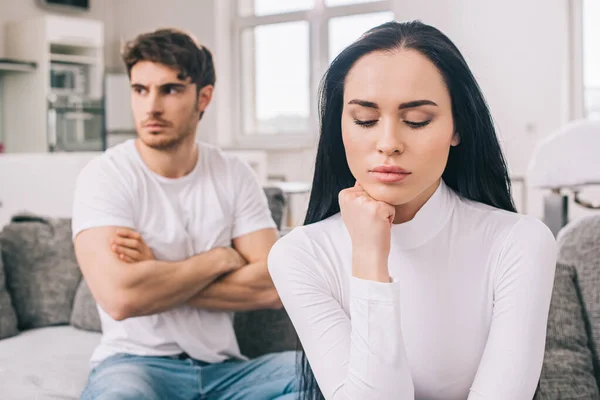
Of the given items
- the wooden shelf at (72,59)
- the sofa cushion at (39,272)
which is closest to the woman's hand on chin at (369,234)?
the sofa cushion at (39,272)

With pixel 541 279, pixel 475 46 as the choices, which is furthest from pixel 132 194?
pixel 475 46

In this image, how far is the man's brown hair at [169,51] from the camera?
188 cm

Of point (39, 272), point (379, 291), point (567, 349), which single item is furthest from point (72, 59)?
point (379, 291)

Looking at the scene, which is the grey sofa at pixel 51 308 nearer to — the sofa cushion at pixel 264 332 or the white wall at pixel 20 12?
the sofa cushion at pixel 264 332

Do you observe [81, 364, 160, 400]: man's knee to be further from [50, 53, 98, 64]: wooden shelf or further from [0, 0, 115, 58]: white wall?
[0, 0, 115, 58]: white wall

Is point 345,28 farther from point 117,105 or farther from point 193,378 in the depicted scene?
point 193,378

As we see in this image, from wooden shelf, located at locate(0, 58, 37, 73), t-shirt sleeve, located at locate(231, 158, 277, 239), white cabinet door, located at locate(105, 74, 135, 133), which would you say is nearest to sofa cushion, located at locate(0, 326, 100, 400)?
t-shirt sleeve, located at locate(231, 158, 277, 239)

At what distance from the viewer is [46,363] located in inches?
79.0

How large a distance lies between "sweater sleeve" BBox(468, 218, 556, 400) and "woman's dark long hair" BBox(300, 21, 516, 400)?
124 millimetres

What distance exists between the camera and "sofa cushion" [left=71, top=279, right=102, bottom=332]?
234 cm

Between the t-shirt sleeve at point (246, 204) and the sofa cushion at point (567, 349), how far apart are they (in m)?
0.76

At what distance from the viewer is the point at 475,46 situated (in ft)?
17.5

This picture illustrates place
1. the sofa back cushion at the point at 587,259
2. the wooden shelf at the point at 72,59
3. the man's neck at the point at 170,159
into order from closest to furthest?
the sofa back cushion at the point at 587,259
the man's neck at the point at 170,159
the wooden shelf at the point at 72,59

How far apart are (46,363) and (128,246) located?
0.53 meters
